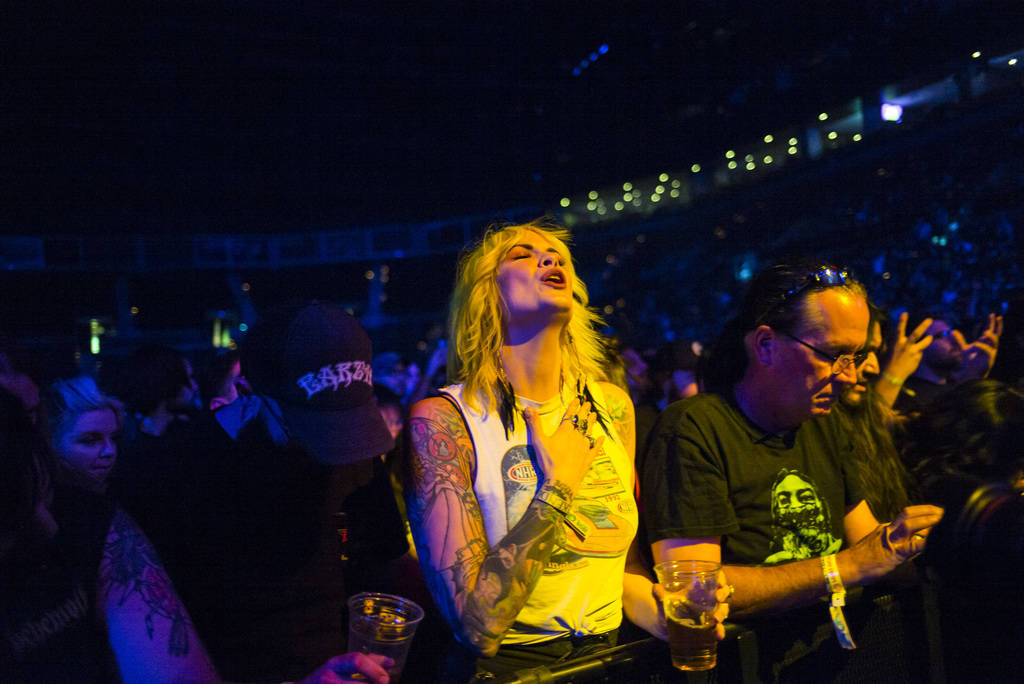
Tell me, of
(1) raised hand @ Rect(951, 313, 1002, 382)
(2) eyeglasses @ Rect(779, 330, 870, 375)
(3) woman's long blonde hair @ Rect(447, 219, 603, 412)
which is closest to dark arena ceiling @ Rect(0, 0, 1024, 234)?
(1) raised hand @ Rect(951, 313, 1002, 382)

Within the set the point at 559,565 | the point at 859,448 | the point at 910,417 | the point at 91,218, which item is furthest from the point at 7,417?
the point at 91,218

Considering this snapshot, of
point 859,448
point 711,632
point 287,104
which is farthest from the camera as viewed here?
point 287,104

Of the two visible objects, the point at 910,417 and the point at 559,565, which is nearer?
the point at 559,565

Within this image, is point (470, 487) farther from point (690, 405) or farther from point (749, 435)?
point (749, 435)

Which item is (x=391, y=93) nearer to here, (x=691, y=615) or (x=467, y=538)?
(x=467, y=538)

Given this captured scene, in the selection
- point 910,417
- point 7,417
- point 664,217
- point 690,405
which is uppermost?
point 664,217

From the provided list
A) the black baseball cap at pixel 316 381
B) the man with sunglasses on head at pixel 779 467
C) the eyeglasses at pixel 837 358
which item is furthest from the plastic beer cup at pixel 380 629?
the eyeglasses at pixel 837 358

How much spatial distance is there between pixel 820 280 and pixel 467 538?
4.45 ft

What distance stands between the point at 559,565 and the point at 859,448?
1211 millimetres

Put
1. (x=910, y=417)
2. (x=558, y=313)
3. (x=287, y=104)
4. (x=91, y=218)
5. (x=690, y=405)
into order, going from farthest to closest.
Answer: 1. (x=91, y=218)
2. (x=287, y=104)
3. (x=910, y=417)
4. (x=690, y=405)
5. (x=558, y=313)

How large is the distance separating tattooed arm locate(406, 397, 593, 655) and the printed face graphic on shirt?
0.69 metres

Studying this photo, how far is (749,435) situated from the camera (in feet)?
6.73

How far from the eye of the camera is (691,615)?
1.58m

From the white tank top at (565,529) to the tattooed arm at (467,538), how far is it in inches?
1.8
